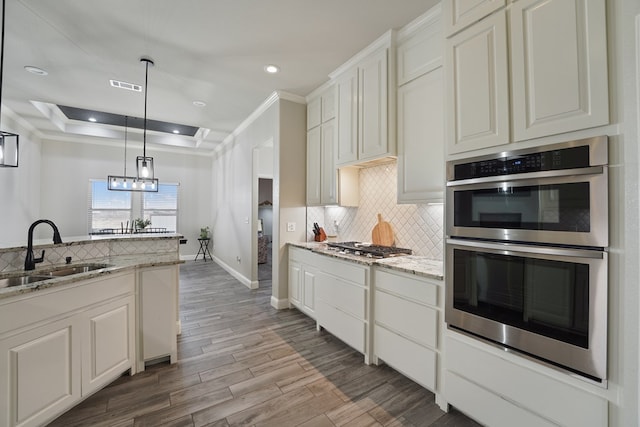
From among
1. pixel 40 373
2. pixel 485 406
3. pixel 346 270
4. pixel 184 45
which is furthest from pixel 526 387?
pixel 184 45

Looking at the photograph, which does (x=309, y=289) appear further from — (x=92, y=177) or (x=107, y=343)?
(x=92, y=177)

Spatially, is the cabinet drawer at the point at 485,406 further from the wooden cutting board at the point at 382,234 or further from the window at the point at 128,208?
the window at the point at 128,208

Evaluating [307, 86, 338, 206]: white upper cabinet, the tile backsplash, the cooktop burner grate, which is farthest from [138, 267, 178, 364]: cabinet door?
the tile backsplash

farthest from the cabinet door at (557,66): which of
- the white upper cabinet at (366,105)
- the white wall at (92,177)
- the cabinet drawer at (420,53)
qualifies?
the white wall at (92,177)

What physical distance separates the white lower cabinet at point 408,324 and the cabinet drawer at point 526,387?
16 centimetres

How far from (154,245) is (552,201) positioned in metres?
3.33

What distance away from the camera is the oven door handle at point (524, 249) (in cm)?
125

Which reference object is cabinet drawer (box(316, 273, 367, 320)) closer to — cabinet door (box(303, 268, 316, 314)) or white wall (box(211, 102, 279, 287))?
cabinet door (box(303, 268, 316, 314))

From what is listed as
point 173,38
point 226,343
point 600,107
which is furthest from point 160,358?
point 600,107

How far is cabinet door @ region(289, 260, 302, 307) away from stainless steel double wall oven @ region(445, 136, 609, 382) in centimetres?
214

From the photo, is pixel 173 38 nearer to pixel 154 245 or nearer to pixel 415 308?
pixel 154 245

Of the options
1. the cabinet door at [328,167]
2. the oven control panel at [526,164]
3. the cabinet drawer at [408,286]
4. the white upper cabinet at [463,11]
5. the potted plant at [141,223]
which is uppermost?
the white upper cabinet at [463,11]

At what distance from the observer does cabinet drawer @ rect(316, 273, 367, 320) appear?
8.27ft

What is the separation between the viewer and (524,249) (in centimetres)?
146
